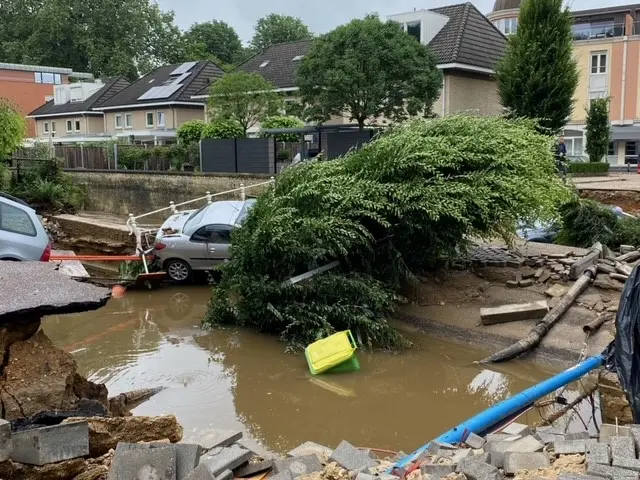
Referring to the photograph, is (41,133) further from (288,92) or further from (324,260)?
(324,260)

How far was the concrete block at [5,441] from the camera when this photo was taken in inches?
185

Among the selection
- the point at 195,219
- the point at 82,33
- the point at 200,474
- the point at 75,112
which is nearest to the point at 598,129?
the point at 195,219

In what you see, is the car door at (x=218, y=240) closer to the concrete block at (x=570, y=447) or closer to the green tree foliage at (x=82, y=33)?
the concrete block at (x=570, y=447)

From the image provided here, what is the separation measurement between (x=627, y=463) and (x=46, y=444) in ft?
13.6

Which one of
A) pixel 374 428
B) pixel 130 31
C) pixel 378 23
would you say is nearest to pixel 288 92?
pixel 378 23

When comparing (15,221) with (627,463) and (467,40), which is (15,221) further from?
(467,40)

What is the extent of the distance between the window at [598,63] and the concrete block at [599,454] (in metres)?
42.8

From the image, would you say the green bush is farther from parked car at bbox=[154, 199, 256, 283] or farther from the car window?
the car window

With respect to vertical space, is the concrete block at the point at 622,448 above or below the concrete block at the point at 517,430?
above

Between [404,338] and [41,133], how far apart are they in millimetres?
50385

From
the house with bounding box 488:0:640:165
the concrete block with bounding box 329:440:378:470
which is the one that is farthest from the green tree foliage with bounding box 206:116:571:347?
the house with bounding box 488:0:640:165

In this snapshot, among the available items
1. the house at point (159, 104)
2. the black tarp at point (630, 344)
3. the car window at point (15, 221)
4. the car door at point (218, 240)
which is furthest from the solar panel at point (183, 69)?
the black tarp at point (630, 344)

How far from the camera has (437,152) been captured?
37.8 feet

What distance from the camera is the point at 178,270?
610 inches
